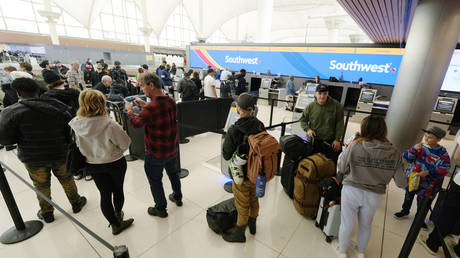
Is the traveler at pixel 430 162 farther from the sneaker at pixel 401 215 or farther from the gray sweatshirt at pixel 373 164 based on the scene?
the gray sweatshirt at pixel 373 164

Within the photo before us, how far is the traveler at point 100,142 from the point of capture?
5.89ft

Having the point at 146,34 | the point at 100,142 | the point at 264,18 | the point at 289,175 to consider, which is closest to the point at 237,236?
the point at 289,175

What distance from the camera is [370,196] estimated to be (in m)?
1.71

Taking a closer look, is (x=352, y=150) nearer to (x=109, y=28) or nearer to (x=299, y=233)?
(x=299, y=233)

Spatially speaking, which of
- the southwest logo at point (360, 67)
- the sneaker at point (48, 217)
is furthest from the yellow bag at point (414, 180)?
the southwest logo at point (360, 67)

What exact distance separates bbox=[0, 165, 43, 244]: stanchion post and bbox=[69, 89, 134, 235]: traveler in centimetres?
92

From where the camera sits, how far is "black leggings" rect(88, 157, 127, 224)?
1938mm

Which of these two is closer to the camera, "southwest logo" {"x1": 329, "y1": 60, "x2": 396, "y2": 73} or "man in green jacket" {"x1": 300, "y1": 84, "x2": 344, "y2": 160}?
"man in green jacket" {"x1": 300, "y1": 84, "x2": 344, "y2": 160}

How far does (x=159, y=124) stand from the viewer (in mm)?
2045

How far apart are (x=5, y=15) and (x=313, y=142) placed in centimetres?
2601

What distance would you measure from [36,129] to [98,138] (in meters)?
0.78

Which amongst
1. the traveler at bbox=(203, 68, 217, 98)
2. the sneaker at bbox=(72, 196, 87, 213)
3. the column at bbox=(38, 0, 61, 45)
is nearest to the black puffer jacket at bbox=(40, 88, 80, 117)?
the sneaker at bbox=(72, 196, 87, 213)

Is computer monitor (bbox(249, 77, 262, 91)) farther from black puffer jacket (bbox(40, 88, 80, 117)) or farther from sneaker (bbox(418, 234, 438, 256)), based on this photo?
sneaker (bbox(418, 234, 438, 256))

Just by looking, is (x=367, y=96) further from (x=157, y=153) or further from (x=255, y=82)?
(x=157, y=153)
